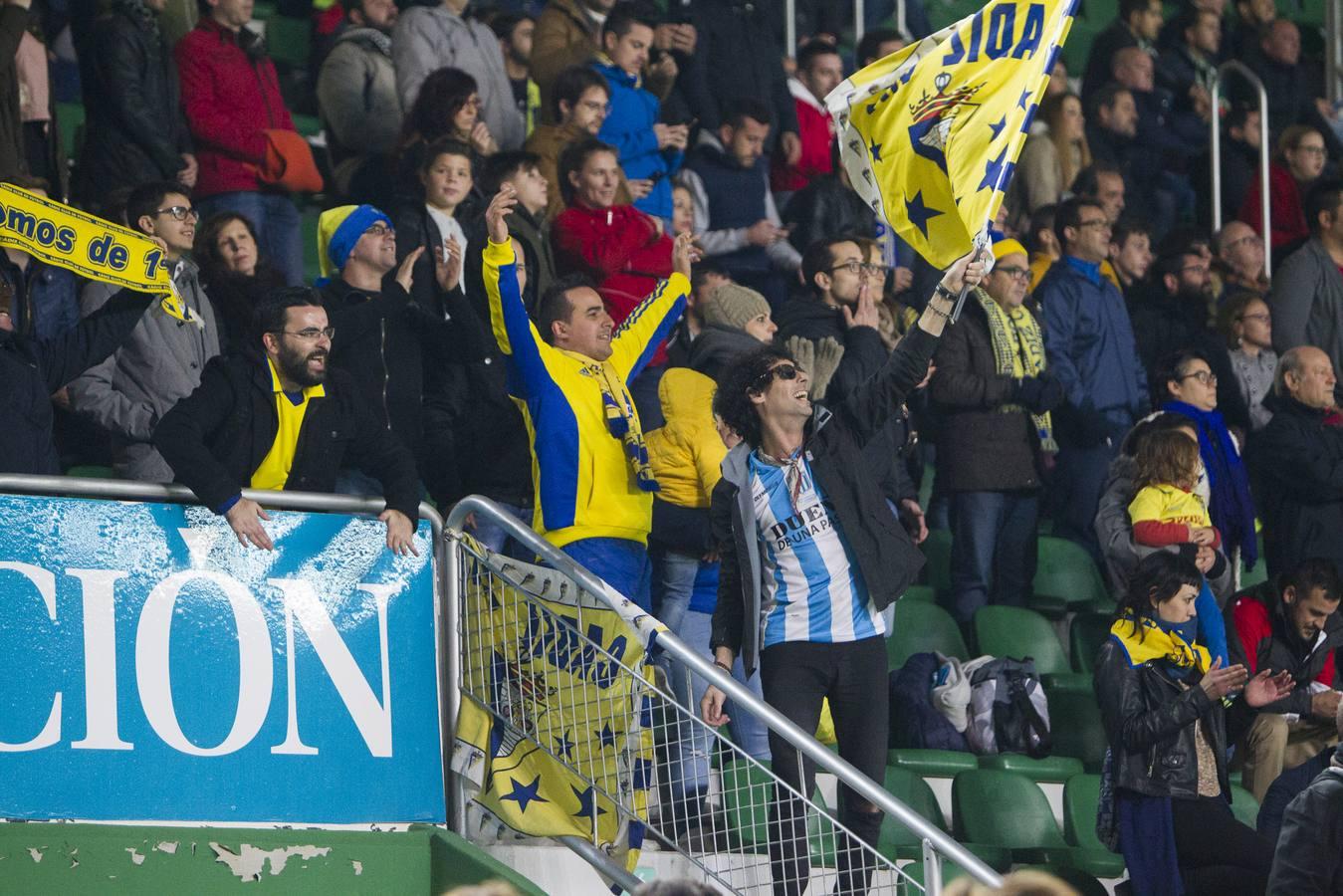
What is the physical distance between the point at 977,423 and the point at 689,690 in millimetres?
3196

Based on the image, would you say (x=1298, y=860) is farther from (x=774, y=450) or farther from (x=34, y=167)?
(x=34, y=167)

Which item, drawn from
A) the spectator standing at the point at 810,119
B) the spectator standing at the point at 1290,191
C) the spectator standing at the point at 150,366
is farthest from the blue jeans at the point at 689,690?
the spectator standing at the point at 1290,191

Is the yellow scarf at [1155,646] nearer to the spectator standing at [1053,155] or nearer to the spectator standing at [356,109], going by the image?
the spectator standing at [356,109]

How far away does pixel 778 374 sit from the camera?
6484 millimetres

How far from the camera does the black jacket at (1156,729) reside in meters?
6.86

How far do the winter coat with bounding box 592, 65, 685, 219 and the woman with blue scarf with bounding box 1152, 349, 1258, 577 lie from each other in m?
2.30

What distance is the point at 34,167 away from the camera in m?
8.77

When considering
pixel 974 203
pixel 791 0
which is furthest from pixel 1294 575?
pixel 791 0

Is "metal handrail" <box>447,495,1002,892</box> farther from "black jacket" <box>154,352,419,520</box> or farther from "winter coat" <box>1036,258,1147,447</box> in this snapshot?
"winter coat" <box>1036,258,1147,447</box>

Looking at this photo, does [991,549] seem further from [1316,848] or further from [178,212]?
[1316,848]

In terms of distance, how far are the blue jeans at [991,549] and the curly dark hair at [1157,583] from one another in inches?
62.3

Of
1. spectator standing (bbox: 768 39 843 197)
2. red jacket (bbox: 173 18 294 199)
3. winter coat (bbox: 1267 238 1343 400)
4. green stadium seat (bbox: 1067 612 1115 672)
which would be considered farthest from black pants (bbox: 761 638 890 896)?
winter coat (bbox: 1267 238 1343 400)

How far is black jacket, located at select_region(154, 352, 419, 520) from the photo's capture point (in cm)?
614

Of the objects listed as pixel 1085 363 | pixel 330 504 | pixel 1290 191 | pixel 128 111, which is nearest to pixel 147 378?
pixel 330 504
